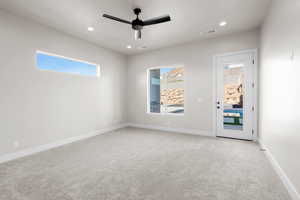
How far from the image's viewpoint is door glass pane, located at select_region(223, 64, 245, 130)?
409 centimetres

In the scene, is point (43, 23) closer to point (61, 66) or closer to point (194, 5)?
point (61, 66)

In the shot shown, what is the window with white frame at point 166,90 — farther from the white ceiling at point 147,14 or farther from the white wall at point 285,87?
the white wall at point 285,87

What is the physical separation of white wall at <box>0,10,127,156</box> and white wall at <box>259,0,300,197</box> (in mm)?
4741

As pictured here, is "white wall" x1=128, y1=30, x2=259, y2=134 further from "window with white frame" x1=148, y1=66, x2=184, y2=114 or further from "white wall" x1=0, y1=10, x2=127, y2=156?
"white wall" x1=0, y1=10, x2=127, y2=156

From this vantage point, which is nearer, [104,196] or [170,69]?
[104,196]

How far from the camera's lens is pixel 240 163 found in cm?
268

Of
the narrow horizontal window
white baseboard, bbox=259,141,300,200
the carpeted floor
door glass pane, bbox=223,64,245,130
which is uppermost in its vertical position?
the narrow horizontal window

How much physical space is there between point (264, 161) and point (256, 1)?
3.11m

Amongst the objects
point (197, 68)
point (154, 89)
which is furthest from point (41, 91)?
point (197, 68)

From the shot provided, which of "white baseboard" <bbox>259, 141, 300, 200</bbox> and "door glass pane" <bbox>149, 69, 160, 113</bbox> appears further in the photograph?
"door glass pane" <bbox>149, 69, 160, 113</bbox>

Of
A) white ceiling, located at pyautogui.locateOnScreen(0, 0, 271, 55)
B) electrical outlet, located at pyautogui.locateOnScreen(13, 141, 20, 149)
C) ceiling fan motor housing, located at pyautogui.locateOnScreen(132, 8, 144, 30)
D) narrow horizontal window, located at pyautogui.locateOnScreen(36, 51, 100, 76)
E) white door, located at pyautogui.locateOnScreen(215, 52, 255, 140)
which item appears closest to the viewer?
white ceiling, located at pyautogui.locateOnScreen(0, 0, 271, 55)

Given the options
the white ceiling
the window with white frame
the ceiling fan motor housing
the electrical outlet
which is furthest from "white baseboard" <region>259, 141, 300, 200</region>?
the electrical outlet

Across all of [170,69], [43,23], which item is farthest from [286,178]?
[43,23]

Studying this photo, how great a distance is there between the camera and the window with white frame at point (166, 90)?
17.3ft
